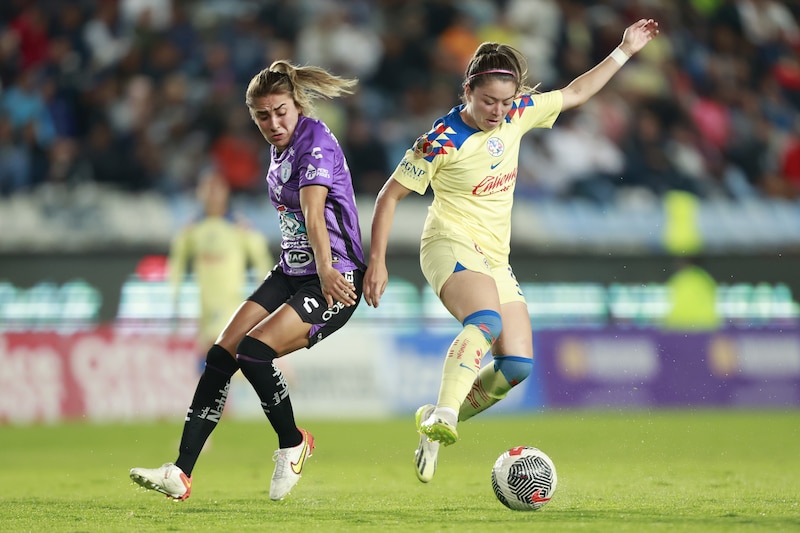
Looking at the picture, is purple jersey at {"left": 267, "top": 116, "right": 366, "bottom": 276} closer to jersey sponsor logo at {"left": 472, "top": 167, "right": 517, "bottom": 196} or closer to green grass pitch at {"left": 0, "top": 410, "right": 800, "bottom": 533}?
jersey sponsor logo at {"left": 472, "top": 167, "right": 517, "bottom": 196}

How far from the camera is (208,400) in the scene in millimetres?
6145

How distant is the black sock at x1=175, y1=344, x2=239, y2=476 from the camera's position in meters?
6.07

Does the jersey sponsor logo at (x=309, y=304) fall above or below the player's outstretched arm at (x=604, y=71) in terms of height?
below

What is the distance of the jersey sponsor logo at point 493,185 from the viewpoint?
20.5ft

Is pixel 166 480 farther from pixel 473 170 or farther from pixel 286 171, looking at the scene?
pixel 473 170

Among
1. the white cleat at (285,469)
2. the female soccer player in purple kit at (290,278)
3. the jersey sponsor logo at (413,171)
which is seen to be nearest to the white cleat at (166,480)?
the female soccer player in purple kit at (290,278)

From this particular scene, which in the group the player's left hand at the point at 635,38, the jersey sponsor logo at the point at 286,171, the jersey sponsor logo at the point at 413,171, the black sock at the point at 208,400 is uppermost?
the player's left hand at the point at 635,38

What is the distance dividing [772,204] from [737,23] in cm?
425

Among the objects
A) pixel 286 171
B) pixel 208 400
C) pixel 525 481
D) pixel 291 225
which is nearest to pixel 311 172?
pixel 286 171

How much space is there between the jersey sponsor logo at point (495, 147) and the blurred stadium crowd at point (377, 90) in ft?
25.5

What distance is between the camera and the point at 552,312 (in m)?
13.0

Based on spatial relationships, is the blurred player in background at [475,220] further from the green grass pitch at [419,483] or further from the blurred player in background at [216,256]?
the blurred player in background at [216,256]

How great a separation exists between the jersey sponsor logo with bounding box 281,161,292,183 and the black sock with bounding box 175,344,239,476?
35.9 inches

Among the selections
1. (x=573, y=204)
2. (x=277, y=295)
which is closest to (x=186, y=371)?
(x=573, y=204)
